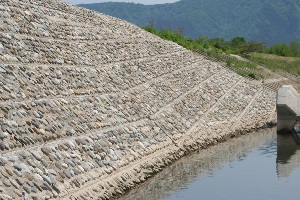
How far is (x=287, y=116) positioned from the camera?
35375 mm

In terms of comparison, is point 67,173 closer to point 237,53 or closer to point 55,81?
point 55,81

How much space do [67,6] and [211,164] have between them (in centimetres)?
1622

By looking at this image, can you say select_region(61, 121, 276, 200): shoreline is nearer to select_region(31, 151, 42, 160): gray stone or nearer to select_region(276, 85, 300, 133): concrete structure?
select_region(31, 151, 42, 160): gray stone

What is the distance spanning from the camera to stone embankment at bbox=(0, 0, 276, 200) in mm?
17594

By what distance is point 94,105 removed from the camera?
24.0m

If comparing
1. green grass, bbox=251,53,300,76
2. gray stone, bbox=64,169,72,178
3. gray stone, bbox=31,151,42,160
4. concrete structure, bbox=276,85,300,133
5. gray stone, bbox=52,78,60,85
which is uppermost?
gray stone, bbox=52,78,60,85

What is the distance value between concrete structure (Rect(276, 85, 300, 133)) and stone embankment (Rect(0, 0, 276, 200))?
210cm

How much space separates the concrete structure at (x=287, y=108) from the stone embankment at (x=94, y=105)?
82.9 inches

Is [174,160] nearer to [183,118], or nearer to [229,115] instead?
[183,118]

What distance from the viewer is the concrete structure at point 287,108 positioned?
34.4 metres

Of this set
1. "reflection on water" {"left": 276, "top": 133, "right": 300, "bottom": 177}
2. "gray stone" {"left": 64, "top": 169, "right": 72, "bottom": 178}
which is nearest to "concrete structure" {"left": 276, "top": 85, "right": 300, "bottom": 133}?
"reflection on water" {"left": 276, "top": 133, "right": 300, "bottom": 177}

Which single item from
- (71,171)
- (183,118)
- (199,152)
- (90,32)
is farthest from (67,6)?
(71,171)

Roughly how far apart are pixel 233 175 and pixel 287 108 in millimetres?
11611

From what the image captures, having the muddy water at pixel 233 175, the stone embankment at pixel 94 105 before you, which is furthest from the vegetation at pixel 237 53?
the muddy water at pixel 233 175
